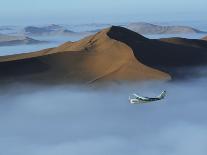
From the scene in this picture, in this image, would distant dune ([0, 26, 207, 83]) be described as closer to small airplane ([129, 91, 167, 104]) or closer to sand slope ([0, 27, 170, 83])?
sand slope ([0, 27, 170, 83])

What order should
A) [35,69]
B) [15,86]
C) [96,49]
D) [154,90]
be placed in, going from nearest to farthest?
[154,90] → [15,86] → [35,69] → [96,49]

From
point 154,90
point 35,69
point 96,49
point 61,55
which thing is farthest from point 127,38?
point 154,90

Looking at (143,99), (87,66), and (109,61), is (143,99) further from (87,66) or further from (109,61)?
(109,61)

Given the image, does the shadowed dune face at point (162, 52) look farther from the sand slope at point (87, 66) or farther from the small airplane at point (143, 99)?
the small airplane at point (143, 99)

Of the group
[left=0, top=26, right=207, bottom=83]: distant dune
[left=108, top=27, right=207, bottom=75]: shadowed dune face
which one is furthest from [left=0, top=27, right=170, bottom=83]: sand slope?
[left=108, top=27, right=207, bottom=75]: shadowed dune face

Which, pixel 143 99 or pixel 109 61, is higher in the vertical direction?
pixel 143 99

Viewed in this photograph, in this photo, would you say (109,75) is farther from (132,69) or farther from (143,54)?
(143,54)

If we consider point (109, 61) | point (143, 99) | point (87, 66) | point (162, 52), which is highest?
point (143, 99)

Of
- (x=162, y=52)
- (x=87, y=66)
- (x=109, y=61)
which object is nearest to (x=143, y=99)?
(x=87, y=66)
